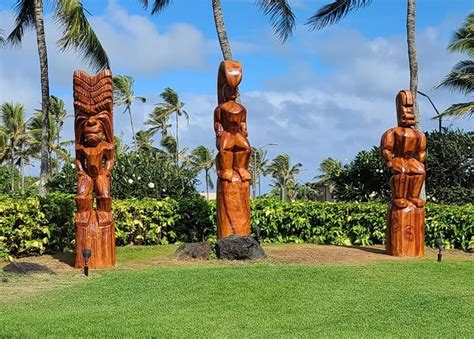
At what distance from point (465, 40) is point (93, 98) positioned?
17867 millimetres

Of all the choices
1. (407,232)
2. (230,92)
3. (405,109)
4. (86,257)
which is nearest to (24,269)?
(86,257)

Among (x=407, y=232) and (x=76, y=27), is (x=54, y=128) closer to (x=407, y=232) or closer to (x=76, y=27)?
(x=76, y=27)

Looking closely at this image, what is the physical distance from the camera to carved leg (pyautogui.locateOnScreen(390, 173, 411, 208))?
37.1 feet

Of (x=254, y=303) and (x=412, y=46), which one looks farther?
(x=412, y=46)

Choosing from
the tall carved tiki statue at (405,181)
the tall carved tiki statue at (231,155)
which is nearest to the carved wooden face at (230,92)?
the tall carved tiki statue at (231,155)

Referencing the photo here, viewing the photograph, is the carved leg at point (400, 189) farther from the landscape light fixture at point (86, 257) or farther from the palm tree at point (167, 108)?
the palm tree at point (167, 108)

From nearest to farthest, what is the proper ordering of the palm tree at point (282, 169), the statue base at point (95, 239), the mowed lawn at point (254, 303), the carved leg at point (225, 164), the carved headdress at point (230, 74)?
the mowed lawn at point (254, 303)
the statue base at point (95, 239)
the carved headdress at point (230, 74)
the carved leg at point (225, 164)
the palm tree at point (282, 169)

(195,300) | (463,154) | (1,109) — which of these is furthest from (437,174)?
(1,109)

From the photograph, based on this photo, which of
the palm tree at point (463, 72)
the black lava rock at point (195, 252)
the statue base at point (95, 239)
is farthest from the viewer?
the palm tree at point (463, 72)

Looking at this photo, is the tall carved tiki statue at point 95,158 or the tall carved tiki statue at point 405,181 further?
the tall carved tiki statue at point 405,181

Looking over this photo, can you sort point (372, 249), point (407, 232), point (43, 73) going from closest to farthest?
1. point (407, 232)
2. point (372, 249)
3. point (43, 73)

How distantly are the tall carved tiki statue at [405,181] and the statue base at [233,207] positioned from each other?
2.56 metres

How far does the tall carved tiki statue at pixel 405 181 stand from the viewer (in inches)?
441

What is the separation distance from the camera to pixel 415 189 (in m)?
11.4
